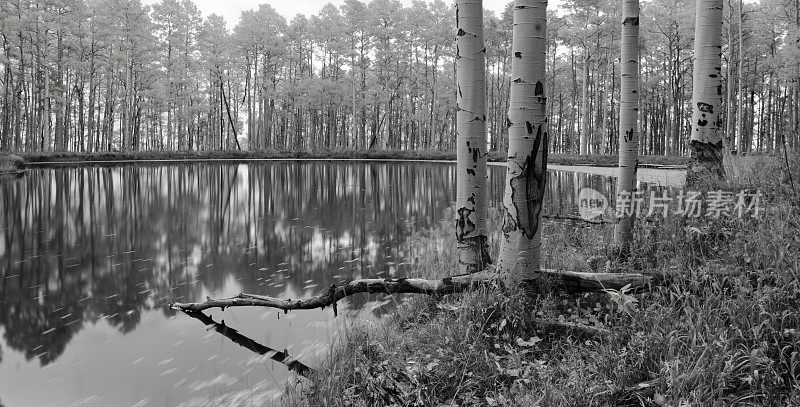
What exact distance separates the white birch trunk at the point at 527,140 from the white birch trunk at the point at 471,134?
98 cm

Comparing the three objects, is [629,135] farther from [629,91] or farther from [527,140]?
[527,140]

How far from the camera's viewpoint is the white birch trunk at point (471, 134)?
4727 millimetres

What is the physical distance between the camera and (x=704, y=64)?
231 inches

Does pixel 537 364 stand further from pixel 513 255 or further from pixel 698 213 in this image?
pixel 698 213

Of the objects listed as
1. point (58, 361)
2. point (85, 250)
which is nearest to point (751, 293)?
point (58, 361)

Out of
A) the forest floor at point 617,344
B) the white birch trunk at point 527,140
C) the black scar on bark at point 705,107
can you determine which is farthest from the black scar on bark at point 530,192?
the black scar on bark at point 705,107

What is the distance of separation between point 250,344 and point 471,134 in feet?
9.12

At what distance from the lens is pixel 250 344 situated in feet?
14.7

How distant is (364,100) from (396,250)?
36.0 meters

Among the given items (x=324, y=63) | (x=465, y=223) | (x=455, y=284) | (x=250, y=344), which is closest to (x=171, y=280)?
(x=250, y=344)

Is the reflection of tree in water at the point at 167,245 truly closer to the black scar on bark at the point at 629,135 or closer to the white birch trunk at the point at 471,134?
the white birch trunk at the point at 471,134

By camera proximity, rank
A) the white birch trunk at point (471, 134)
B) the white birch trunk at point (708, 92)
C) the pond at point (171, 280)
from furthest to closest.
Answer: the white birch trunk at point (708, 92) < the white birch trunk at point (471, 134) < the pond at point (171, 280)

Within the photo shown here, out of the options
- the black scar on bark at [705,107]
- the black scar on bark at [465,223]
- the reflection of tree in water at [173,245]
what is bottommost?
the reflection of tree in water at [173,245]

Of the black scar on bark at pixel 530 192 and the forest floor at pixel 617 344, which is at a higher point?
the black scar on bark at pixel 530 192
